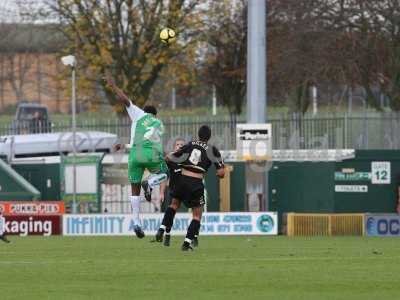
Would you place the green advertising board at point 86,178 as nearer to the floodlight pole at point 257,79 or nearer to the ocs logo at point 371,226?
the floodlight pole at point 257,79

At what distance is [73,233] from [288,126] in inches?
457

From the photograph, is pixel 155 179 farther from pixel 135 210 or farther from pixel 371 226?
pixel 371 226

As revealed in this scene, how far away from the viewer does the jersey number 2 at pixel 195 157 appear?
64.8 feet

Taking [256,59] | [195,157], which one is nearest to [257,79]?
[256,59]

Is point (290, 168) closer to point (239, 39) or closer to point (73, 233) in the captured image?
point (73, 233)

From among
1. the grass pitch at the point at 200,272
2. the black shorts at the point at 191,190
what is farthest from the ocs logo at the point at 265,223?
the black shorts at the point at 191,190

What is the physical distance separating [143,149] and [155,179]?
54cm

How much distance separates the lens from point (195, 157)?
65.0 feet

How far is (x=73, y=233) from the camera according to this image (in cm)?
3044

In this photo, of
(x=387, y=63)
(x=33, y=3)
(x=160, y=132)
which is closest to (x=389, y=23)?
(x=387, y=63)

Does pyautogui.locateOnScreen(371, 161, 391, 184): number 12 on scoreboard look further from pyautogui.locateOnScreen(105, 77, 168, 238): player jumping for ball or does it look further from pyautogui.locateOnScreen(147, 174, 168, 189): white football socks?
pyautogui.locateOnScreen(147, 174, 168, 189): white football socks

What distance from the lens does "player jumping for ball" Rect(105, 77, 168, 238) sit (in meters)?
20.8

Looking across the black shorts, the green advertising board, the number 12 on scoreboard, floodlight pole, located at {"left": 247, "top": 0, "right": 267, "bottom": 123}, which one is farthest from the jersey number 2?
the green advertising board

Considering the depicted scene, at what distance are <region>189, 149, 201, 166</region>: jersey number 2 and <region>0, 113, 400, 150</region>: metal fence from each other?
755 inches
